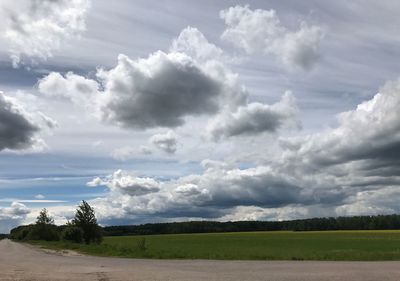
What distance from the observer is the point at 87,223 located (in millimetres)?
78062

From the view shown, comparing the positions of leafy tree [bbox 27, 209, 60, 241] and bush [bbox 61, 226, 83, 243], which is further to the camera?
leafy tree [bbox 27, 209, 60, 241]

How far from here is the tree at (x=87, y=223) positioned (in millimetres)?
77381

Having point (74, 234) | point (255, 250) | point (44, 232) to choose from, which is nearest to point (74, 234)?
point (74, 234)

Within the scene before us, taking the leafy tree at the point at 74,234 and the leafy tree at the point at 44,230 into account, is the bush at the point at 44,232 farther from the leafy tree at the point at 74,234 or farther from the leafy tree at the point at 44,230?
the leafy tree at the point at 74,234

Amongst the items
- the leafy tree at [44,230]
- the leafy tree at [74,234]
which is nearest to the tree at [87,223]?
the leafy tree at [74,234]

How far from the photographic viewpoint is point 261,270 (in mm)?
24297

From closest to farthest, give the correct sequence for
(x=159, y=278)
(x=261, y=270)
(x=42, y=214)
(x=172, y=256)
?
(x=159, y=278) → (x=261, y=270) → (x=172, y=256) → (x=42, y=214)

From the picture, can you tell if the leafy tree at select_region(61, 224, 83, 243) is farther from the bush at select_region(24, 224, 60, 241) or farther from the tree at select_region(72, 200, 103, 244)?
the bush at select_region(24, 224, 60, 241)

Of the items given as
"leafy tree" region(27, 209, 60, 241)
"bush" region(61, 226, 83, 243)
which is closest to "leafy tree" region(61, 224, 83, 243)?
"bush" region(61, 226, 83, 243)

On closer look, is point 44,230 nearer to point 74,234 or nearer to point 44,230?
point 44,230

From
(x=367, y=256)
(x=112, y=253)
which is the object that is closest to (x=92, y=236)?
(x=112, y=253)

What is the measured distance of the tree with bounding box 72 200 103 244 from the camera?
77.4m

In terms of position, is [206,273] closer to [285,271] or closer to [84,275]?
[285,271]

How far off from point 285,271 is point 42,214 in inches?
4201
